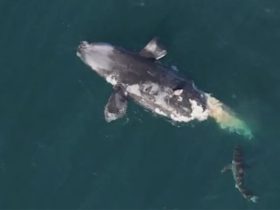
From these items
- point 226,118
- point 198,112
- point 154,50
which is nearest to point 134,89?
point 154,50

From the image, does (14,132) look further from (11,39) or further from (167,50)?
(167,50)

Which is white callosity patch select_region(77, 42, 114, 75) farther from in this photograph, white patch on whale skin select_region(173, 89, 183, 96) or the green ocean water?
white patch on whale skin select_region(173, 89, 183, 96)

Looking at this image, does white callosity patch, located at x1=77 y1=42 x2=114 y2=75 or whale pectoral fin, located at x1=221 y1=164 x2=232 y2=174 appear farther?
white callosity patch, located at x1=77 y1=42 x2=114 y2=75

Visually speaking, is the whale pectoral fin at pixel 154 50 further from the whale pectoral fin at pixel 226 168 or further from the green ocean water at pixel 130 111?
the whale pectoral fin at pixel 226 168

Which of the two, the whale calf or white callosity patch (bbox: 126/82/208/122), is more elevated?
white callosity patch (bbox: 126/82/208/122)

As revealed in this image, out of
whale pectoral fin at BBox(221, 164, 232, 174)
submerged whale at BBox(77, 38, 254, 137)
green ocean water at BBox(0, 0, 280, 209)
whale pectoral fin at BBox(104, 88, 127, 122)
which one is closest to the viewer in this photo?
whale pectoral fin at BBox(221, 164, 232, 174)

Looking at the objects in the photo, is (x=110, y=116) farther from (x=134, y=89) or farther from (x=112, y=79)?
(x=112, y=79)

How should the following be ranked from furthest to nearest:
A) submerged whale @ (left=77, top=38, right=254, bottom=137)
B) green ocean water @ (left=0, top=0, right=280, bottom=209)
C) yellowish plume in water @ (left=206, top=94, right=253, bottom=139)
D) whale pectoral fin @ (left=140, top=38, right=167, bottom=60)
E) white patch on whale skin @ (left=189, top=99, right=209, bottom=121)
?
1. whale pectoral fin @ (left=140, top=38, right=167, bottom=60)
2. white patch on whale skin @ (left=189, top=99, right=209, bottom=121)
3. submerged whale @ (left=77, top=38, right=254, bottom=137)
4. yellowish plume in water @ (left=206, top=94, right=253, bottom=139)
5. green ocean water @ (left=0, top=0, right=280, bottom=209)

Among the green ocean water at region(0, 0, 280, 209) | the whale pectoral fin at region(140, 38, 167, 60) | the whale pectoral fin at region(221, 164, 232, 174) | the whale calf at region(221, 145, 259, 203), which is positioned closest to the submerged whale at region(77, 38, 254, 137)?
the whale pectoral fin at region(140, 38, 167, 60)

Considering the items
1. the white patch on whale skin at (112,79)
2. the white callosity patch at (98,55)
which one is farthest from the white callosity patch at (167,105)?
the white callosity patch at (98,55)
